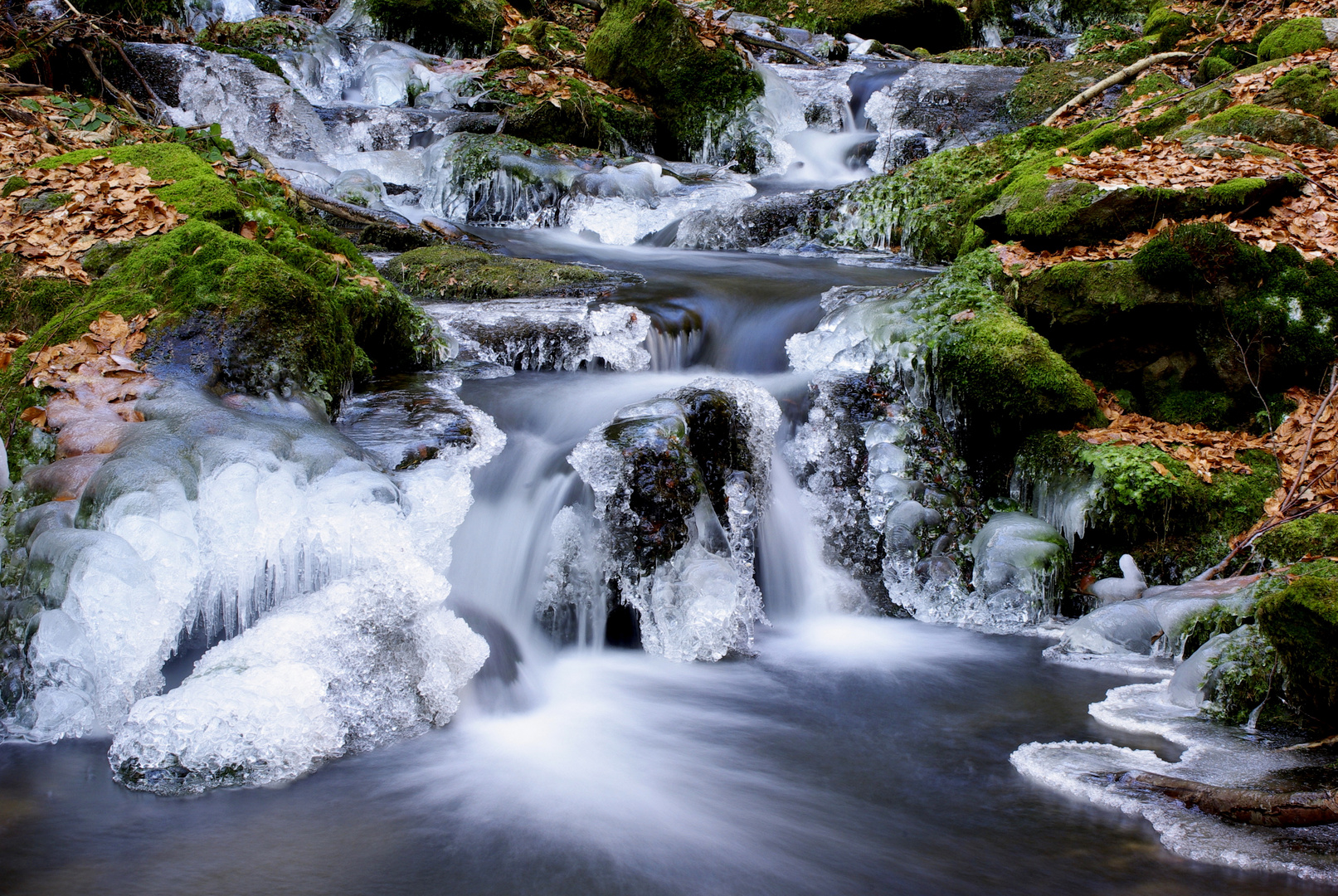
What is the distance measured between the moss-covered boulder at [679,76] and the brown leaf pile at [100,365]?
1038cm

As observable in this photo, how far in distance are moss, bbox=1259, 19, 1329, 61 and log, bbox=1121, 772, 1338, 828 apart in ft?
28.9

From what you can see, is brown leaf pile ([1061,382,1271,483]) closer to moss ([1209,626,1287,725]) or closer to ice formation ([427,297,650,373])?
moss ([1209,626,1287,725])

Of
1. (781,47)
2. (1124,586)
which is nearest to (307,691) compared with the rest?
(1124,586)

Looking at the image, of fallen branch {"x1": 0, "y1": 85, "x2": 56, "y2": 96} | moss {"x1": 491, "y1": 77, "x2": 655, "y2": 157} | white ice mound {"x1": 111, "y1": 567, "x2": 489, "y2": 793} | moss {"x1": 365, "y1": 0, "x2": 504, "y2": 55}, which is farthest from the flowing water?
moss {"x1": 365, "y1": 0, "x2": 504, "y2": 55}

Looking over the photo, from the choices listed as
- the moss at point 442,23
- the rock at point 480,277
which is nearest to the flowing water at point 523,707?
the rock at point 480,277

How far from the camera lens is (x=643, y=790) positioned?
3.32m

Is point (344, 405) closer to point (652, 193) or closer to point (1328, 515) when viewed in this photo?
point (1328, 515)

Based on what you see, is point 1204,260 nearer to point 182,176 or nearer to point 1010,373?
point 1010,373

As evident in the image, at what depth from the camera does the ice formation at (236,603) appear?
10.4 feet

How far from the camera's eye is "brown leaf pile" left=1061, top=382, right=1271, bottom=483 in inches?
210

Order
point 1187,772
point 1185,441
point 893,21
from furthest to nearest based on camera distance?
point 893,21 → point 1185,441 → point 1187,772

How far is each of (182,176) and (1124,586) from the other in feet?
21.7

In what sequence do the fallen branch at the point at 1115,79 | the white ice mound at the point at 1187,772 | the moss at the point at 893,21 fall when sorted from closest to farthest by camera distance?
1. the white ice mound at the point at 1187,772
2. the fallen branch at the point at 1115,79
3. the moss at the point at 893,21

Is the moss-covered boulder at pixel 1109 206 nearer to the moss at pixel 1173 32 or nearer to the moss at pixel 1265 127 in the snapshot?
the moss at pixel 1265 127
